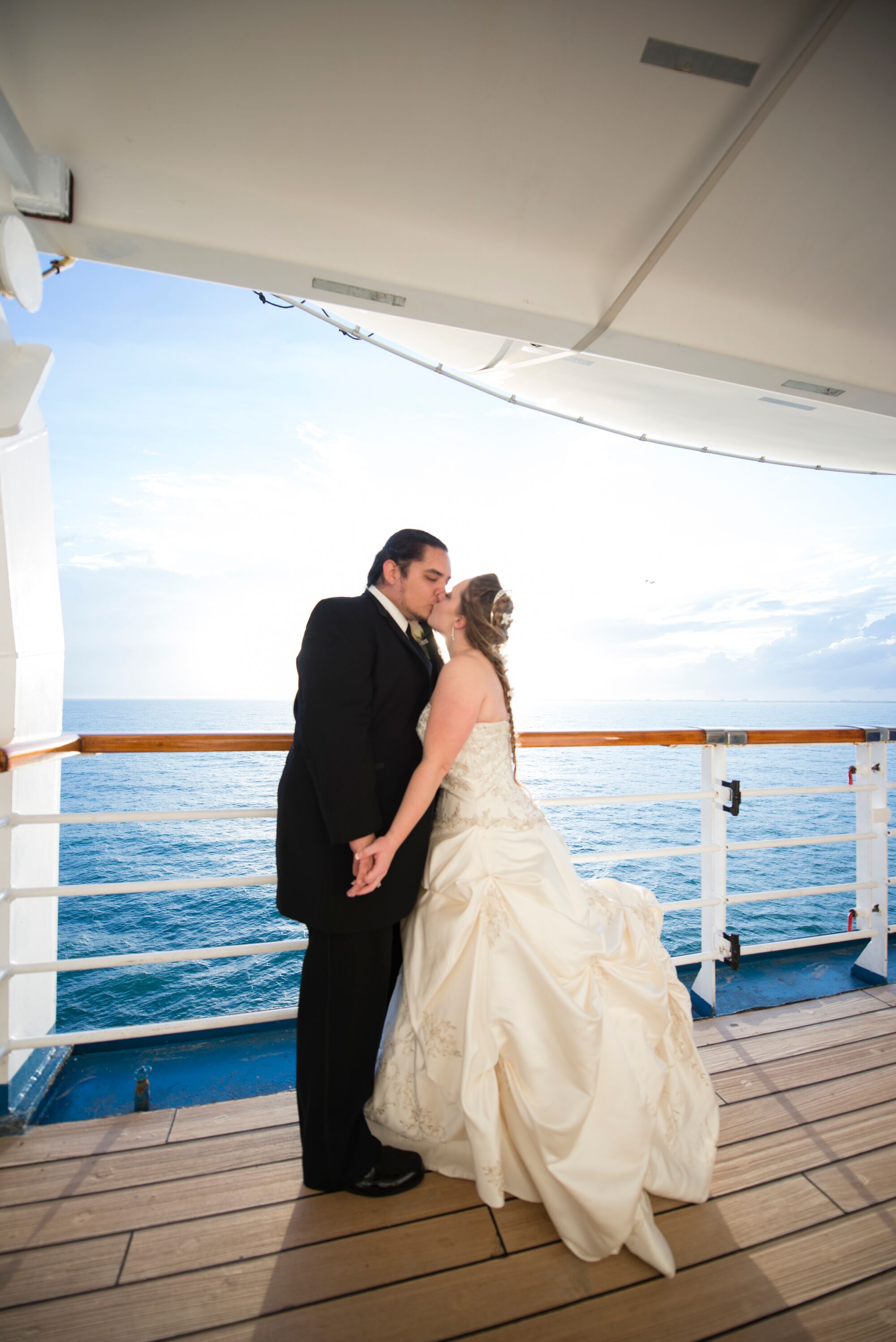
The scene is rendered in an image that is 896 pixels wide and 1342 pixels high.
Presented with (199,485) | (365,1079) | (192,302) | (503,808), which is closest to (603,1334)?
(365,1079)

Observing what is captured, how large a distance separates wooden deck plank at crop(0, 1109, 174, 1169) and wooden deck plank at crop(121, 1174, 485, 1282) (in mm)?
333

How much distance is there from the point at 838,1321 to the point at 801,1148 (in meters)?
0.51

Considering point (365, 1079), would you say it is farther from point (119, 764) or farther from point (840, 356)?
point (119, 764)

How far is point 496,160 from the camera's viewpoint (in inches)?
65.6

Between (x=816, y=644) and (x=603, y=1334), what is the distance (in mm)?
78472

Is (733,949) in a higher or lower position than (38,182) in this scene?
lower

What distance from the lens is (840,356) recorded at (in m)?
2.38

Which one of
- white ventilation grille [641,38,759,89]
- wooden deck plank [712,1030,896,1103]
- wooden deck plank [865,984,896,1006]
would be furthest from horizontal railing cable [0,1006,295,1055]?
white ventilation grille [641,38,759,89]

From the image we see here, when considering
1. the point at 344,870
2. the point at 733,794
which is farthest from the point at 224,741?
the point at 733,794

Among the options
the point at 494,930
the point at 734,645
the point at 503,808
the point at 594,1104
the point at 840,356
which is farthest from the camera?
the point at 734,645

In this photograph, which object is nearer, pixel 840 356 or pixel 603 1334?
pixel 603 1334

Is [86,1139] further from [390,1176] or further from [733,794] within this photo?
[733,794]

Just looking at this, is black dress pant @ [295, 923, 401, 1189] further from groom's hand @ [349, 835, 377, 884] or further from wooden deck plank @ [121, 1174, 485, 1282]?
groom's hand @ [349, 835, 377, 884]

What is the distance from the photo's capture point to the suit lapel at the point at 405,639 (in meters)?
1.56
